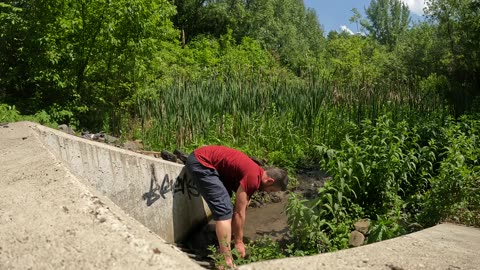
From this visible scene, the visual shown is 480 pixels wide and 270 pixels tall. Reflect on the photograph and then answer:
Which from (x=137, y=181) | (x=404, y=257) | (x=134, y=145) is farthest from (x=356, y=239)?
(x=134, y=145)

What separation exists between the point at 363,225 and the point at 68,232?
287cm

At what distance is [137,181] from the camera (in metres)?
4.96

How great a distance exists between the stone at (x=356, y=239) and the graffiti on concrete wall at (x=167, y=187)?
1879mm

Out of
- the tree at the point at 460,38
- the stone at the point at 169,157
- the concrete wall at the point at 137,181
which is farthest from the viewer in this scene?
the tree at the point at 460,38

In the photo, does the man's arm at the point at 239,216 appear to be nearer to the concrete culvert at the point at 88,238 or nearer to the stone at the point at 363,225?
the stone at the point at 363,225

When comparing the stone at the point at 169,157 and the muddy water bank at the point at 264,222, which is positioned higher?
the stone at the point at 169,157

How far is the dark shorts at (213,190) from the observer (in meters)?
4.46

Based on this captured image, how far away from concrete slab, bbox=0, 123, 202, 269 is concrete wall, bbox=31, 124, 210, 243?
1497mm

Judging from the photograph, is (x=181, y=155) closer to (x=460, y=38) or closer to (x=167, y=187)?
(x=167, y=187)

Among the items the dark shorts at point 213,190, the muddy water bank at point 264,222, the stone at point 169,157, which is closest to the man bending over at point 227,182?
the dark shorts at point 213,190

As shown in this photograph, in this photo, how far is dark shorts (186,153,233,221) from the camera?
4.46 metres

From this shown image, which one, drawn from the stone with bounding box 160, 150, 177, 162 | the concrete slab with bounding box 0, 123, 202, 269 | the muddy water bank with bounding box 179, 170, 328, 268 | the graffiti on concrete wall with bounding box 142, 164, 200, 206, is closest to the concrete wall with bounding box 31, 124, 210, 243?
the graffiti on concrete wall with bounding box 142, 164, 200, 206

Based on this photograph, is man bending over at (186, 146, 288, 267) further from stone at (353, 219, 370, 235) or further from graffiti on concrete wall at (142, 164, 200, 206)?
stone at (353, 219, 370, 235)

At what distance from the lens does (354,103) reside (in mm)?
8531
